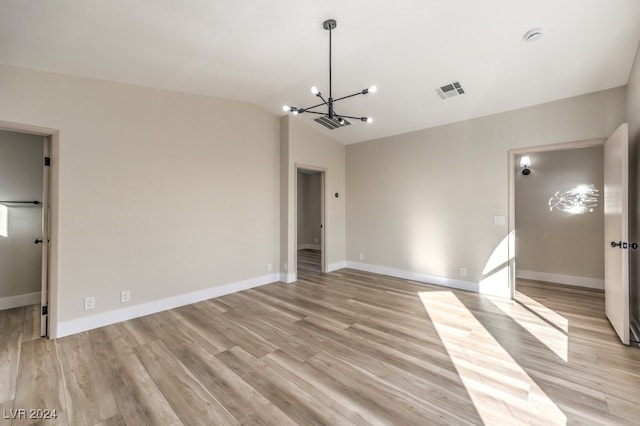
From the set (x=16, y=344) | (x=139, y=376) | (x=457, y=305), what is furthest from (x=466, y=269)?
(x=16, y=344)

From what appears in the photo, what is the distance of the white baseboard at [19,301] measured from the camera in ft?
12.2

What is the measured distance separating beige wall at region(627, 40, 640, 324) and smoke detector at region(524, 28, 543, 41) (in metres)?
1.14

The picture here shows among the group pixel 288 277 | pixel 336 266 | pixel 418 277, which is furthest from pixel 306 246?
pixel 418 277

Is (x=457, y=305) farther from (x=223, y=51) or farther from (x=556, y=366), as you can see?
(x=223, y=51)

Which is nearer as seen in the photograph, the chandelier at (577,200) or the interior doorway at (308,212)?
the chandelier at (577,200)

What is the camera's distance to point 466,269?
462 cm

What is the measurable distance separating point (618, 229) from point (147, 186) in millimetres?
5496

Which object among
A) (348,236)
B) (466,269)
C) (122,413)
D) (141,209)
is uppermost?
(141,209)

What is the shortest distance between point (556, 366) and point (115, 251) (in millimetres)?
4800

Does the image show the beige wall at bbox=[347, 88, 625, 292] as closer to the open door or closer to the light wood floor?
the light wood floor

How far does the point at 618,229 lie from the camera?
9.28ft

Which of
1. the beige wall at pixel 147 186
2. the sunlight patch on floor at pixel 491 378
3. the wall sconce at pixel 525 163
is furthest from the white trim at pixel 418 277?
the wall sconce at pixel 525 163

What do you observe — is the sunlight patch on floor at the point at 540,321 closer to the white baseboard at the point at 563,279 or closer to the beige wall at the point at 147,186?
the white baseboard at the point at 563,279

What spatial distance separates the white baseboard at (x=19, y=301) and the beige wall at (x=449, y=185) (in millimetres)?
5454
